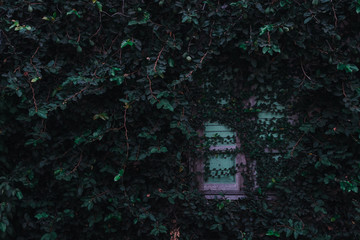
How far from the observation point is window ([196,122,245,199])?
8.25 ft

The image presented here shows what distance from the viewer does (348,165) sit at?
229cm

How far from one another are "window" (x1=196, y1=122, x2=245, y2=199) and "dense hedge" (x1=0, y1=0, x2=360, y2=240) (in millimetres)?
77

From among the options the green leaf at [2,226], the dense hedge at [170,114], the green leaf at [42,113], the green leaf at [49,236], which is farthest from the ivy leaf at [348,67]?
the green leaf at [2,226]

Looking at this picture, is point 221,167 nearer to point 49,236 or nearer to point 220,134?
point 220,134

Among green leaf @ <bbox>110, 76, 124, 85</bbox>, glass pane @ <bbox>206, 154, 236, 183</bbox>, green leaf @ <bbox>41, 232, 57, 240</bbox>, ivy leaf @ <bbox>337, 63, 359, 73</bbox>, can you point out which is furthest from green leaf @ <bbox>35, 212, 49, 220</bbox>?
ivy leaf @ <bbox>337, 63, 359, 73</bbox>

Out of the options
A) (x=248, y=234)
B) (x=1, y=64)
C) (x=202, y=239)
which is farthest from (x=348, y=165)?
(x=1, y=64)

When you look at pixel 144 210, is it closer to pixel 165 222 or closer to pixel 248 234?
pixel 165 222

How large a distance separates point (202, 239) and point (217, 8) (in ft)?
6.07

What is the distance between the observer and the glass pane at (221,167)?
2.54m

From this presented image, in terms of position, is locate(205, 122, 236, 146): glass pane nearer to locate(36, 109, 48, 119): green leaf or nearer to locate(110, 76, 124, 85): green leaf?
locate(110, 76, 124, 85): green leaf

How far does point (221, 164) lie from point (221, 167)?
26 mm

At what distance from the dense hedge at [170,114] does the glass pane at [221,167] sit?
132 mm

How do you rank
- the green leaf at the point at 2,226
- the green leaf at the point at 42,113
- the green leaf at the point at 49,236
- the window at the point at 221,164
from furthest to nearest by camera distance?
1. the window at the point at 221,164
2. the green leaf at the point at 49,236
3. the green leaf at the point at 42,113
4. the green leaf at the point at 2,226

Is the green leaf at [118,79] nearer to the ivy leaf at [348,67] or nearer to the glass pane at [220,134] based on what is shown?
the glass pane at [220,134]
